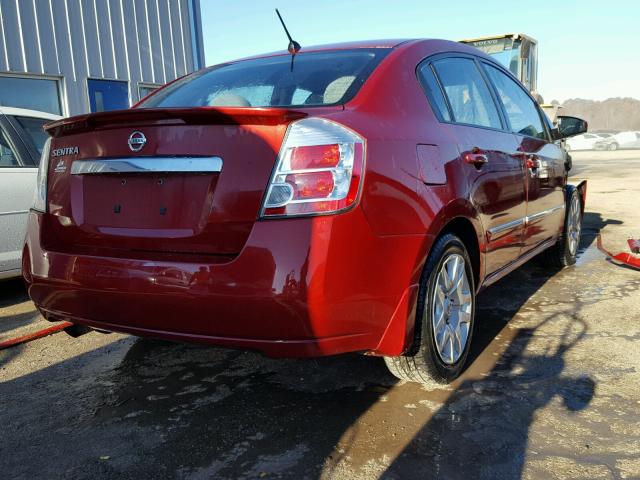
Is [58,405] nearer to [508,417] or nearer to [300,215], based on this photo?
[300,215]

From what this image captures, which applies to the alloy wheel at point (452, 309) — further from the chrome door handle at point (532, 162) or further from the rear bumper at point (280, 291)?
the chrome door handle at point (532, 162)

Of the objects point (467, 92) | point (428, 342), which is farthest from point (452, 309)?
point (467, 92)

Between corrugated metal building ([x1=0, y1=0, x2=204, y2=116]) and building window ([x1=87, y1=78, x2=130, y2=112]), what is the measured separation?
2 cm

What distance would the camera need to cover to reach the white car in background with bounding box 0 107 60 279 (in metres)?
4.25

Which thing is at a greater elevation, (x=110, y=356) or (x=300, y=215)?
(x=300, y=215)

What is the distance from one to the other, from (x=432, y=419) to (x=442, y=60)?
180cm

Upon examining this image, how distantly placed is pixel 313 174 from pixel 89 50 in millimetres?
9695

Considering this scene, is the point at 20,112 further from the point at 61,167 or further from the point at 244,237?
the point at 244,237

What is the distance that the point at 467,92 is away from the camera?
10.4 feet

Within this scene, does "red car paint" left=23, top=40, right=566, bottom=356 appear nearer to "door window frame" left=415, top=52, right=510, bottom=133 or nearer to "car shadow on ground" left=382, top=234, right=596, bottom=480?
"door window frame" left=415, top=52, right=510, bottom=133

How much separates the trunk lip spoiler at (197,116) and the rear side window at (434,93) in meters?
0.68

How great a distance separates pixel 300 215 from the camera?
1.92m

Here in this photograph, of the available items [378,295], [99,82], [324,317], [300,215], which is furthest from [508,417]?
[99,82]

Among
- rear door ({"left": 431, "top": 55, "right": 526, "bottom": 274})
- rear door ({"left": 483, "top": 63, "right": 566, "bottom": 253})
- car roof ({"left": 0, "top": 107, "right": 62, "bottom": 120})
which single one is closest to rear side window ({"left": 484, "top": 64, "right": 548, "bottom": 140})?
rear door ({"left": 483, "top": 63, "right": 566, "bottom": 253})
